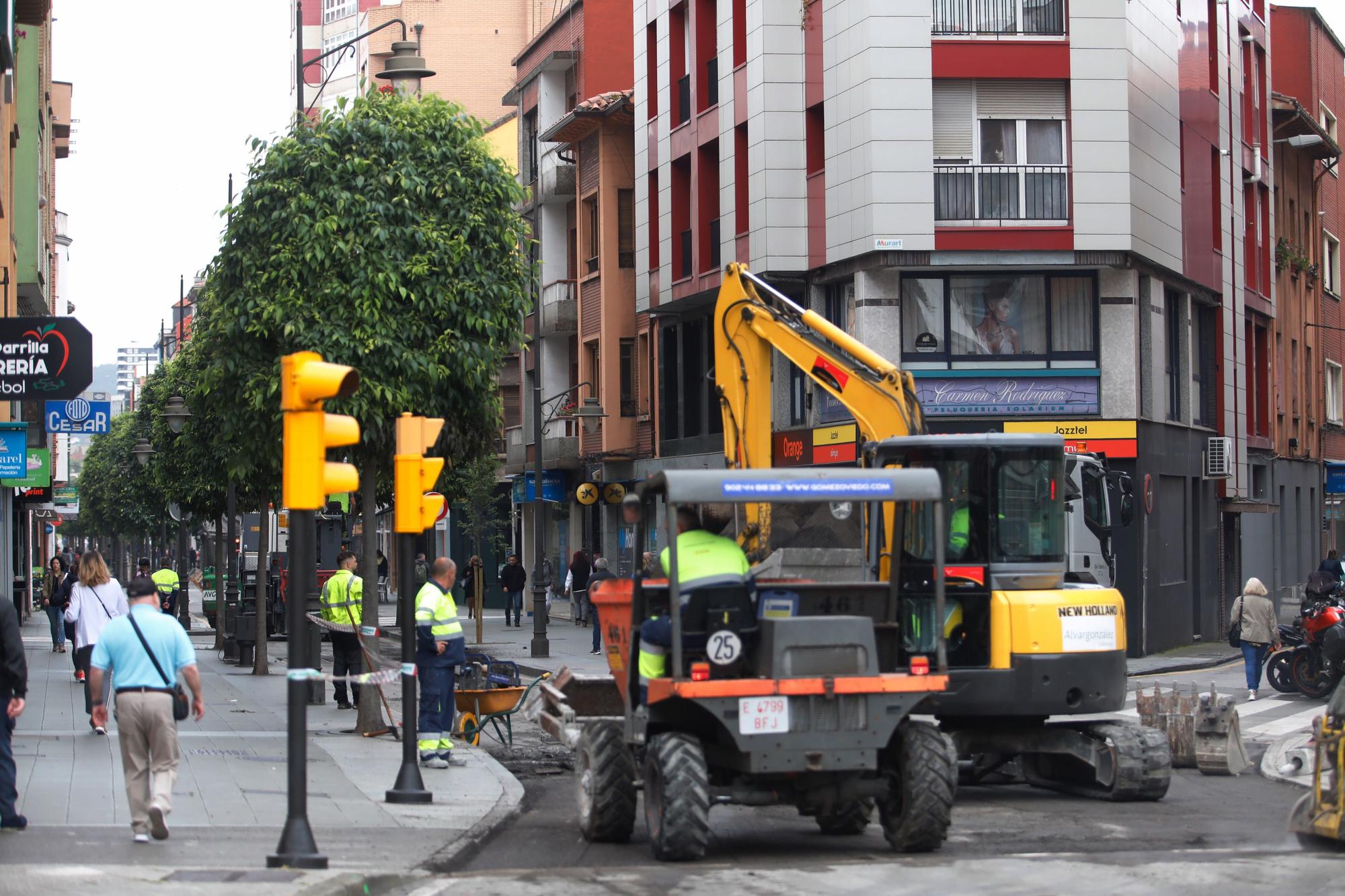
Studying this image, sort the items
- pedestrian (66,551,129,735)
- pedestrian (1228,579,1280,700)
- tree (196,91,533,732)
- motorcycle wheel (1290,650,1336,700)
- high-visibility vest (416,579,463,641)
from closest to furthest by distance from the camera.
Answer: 1. high-visibility vest (416,579,463,641)
2. pedestrian (66,551,129,735)
3. tree (196,91,533,732)
4. motorcycle wheel (1290,650,1336,700)
5. pedestrian (1228,579,1280,700)

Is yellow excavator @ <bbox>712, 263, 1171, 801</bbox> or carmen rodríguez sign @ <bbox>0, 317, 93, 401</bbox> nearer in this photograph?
yellow excavator @ <bbox>712, 263, 1171, 801</bbox>

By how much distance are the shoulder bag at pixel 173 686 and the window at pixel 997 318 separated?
63.8 ft

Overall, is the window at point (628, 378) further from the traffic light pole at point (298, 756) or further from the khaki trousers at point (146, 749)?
the traffic light pole at point (298, 756)

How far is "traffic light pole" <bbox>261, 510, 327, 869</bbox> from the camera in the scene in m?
9.83

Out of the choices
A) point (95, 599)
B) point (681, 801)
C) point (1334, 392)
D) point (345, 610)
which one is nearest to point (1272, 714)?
point (345, 610)

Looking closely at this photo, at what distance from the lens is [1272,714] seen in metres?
20.5

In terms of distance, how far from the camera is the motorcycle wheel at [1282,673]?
22.3 meters

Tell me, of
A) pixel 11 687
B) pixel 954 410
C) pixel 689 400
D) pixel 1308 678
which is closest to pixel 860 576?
pixel 11 687

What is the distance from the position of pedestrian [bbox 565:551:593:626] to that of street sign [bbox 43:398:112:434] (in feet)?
48.3

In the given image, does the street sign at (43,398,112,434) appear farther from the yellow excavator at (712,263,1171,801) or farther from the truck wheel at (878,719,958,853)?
the truck wheel at (878,719,958,853)

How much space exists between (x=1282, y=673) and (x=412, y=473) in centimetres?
1401

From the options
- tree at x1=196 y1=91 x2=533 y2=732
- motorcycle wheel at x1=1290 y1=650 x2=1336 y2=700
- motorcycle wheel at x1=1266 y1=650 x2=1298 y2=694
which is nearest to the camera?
tree at x1=196 y1=91 x2=533 y2=732

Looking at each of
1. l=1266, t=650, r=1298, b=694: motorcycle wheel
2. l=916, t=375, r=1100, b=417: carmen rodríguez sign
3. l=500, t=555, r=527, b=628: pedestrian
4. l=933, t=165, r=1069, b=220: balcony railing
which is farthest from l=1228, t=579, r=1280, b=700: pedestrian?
l=500, t=555, r=527, b=628: pedestrian

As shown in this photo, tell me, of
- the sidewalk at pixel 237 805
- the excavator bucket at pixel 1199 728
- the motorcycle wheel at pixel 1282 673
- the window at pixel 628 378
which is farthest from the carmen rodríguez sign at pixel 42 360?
the window at pixel 628 378
